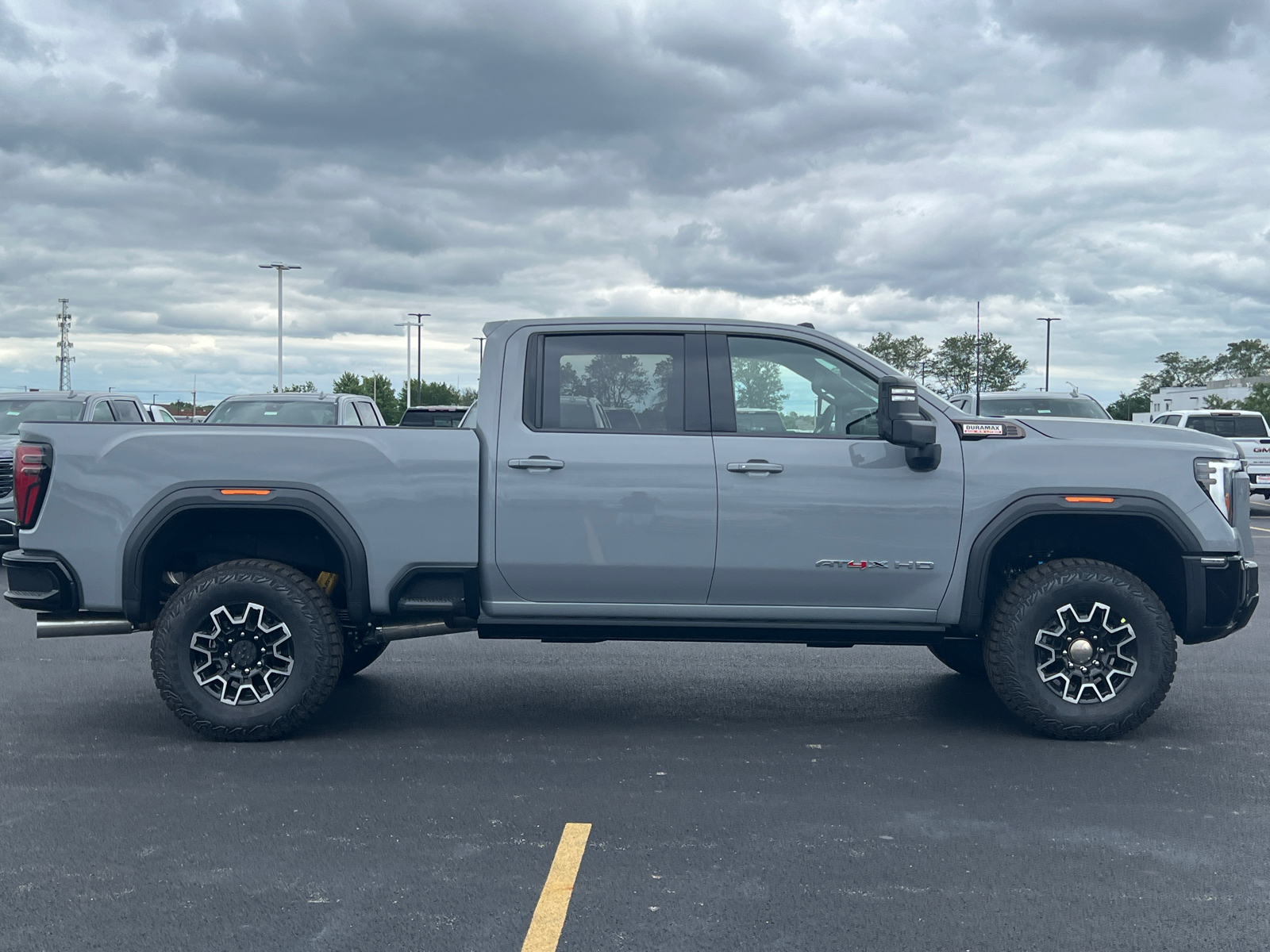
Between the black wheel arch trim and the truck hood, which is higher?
the truck hood

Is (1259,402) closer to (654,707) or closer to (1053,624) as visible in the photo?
(1053,624)

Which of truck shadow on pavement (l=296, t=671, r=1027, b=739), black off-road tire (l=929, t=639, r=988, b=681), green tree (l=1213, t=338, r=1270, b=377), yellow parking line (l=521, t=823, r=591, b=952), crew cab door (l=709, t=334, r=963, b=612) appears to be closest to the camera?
yellow parking line (l=521, t=823, r=591, b=952)

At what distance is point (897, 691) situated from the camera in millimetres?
7348

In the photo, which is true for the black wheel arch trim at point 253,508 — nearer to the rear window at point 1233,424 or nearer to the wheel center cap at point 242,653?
the wheel center cap at point 242,653

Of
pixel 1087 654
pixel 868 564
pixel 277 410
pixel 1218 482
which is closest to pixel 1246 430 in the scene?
pixel 277 410

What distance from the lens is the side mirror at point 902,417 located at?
574 cm

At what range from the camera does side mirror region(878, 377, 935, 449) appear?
5.74 metres

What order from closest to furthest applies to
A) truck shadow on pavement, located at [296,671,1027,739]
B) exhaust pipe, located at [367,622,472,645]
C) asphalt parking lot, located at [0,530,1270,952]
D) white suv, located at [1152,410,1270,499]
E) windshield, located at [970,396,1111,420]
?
asphalt parking lot, located at [0,530,1270,952] → exhaust pipe, located at [367,622,472,645] → truck shadow on pavement, located at [296,671,1027,739] → windshield, located at [970,396,1111,420] → white suv, located at [1152,410,1270,499]

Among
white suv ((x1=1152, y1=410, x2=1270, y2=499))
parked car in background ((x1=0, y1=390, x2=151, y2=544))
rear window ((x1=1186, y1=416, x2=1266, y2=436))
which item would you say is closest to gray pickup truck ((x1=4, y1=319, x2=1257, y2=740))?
parked car in background ((x1=0, y1=390, x2=151, y2=544))

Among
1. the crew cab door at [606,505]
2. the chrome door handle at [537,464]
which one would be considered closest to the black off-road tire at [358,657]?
the crew cab door at [606,505]

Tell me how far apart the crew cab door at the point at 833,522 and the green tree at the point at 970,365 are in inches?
2402

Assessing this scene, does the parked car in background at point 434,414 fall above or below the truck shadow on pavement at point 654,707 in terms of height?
above

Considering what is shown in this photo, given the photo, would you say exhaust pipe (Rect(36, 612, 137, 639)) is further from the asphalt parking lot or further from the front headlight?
the front headlight

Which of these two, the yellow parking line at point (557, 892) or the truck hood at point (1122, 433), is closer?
the yellow parking line at point (557, 892)
